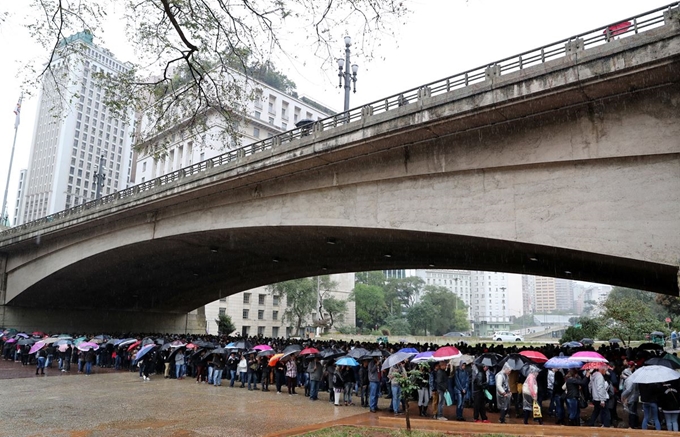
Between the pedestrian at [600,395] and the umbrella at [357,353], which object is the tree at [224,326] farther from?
the pedestrian at [600,395]

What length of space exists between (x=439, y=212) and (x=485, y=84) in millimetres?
3898

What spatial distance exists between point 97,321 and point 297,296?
80.9ft

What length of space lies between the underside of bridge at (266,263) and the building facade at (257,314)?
33.2 ft

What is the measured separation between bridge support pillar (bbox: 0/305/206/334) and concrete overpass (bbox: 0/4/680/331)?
17320 millimetres

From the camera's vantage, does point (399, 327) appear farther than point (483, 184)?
Yes

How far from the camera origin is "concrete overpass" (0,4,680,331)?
11.1 metres

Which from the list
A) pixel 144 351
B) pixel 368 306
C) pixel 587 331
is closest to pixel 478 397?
pixel 144 351

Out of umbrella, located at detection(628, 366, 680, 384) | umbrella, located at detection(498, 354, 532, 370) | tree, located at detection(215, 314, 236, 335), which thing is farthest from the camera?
tree, located at detection(215, 314, 236, 335)

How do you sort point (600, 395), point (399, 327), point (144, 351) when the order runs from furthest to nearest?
1. point (399, 327)
2. point (144, 351)
3. point (600, 395)

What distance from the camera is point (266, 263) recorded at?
31.8m

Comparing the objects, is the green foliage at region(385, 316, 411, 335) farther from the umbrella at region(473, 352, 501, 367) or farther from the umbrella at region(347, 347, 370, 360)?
the umbrella at region(473, 352, 501, 367)

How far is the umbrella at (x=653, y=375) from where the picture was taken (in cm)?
892

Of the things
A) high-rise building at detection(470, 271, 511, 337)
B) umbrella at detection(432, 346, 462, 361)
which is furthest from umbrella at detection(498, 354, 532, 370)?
high-rise building at detection(470, 271, 511, 337)

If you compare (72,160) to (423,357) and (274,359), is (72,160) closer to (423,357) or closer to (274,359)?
(274,359)
